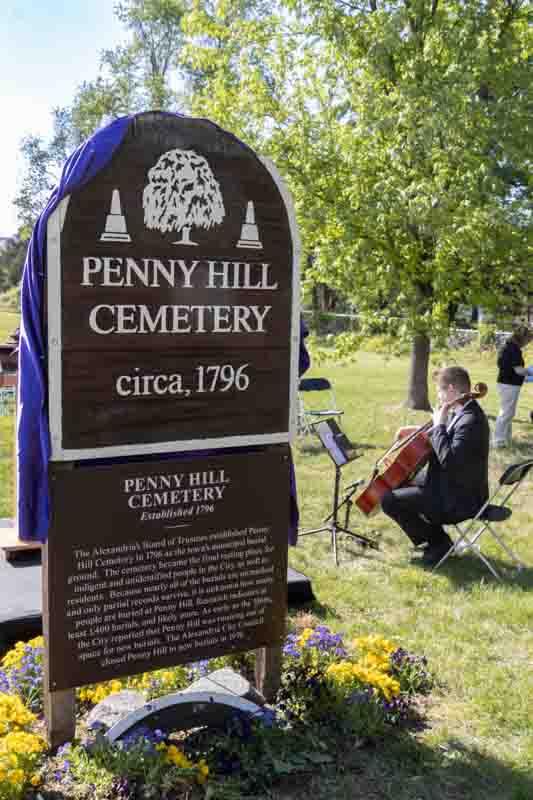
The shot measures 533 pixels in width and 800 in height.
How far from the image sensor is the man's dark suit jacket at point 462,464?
20.4ft

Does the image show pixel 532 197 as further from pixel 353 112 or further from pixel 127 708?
pixel 127 708

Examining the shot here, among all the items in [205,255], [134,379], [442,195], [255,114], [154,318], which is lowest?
[134,379]

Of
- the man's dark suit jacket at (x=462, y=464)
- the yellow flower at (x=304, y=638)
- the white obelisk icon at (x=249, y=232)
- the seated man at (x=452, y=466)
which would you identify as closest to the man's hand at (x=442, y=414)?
the seated man at (x=452, y=466)

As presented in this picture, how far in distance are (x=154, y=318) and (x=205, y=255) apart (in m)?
0.37

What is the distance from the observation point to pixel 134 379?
11.2 feet

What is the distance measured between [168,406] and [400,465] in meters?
3.60

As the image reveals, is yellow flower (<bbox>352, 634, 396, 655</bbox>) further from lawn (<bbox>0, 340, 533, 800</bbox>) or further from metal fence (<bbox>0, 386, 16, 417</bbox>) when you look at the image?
metal fence (<bbox>0, 386, 16, 417</bbox>)

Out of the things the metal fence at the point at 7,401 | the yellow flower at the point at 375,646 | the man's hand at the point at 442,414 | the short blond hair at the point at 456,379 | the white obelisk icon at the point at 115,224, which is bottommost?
the yellow flower at the point at 375,646

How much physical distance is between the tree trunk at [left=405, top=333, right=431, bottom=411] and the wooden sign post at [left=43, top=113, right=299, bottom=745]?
11.4 m

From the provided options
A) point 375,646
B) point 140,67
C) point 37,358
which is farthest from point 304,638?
point 140,67

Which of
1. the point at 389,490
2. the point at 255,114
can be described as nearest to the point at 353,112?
the point at 255,114

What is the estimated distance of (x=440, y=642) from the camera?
5035mm

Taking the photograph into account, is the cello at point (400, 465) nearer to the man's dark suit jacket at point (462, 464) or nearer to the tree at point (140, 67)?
A: the man's dark suit jacket at point (462, 464)

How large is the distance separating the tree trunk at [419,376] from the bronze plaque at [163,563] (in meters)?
11.4
